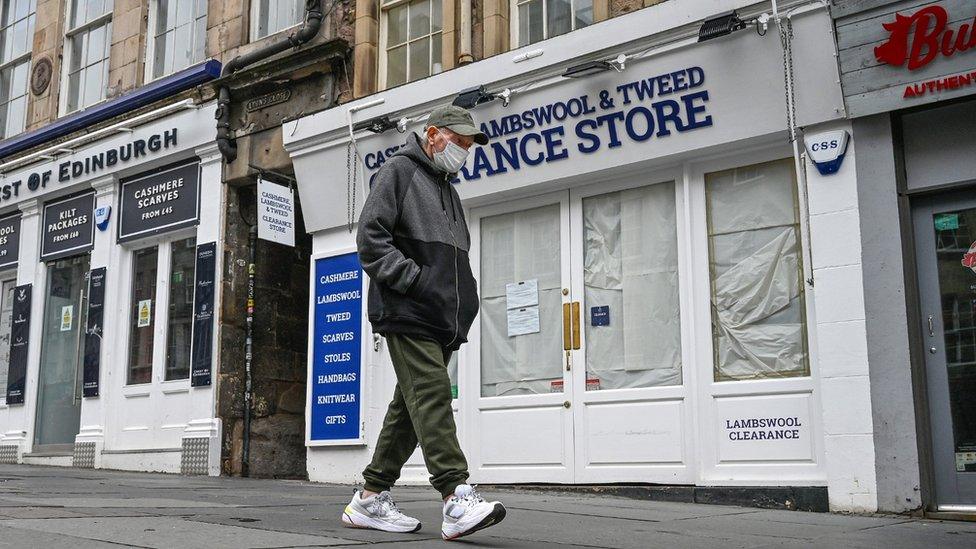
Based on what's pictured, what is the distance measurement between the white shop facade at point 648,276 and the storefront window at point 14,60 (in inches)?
310

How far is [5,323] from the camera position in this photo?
14930mm

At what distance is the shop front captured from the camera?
677cm

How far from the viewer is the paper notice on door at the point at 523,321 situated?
30.6 ft

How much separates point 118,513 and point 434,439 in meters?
1.82

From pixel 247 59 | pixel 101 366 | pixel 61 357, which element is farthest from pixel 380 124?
pixel 61 357

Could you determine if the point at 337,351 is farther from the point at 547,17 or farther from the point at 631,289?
the point at 547,17

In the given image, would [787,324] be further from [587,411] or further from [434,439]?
[434,439]

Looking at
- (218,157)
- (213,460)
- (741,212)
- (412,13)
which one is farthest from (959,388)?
(218,157)

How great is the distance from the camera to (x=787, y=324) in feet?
25.8

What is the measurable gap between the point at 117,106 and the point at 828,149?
929 centimetres

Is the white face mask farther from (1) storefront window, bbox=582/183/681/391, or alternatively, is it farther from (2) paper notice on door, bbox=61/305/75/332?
(2) paper notice on door, bbox=61/305/75/332

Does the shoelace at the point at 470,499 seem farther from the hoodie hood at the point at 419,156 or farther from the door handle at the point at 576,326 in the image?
the door handle at the point at 576,326

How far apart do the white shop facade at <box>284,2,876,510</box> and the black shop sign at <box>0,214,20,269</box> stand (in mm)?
7068

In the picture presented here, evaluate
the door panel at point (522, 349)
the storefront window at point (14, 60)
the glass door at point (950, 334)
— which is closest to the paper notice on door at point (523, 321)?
the door panel at point (522, 349)
